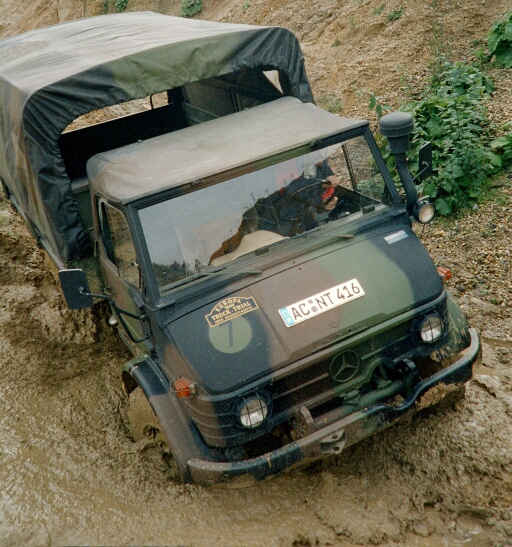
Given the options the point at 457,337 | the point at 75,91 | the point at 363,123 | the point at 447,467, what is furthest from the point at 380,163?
the point at 75,91

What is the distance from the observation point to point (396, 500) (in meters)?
3.69

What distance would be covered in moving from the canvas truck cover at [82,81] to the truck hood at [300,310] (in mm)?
1890

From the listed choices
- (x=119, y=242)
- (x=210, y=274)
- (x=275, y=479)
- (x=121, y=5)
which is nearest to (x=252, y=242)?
(x=210, y=274)

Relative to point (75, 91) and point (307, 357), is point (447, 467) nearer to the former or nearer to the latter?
point (307, 357)

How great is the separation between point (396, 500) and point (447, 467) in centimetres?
41

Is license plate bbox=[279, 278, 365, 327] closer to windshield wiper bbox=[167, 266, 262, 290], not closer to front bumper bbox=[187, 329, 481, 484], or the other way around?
windshield wiper bbox=[167, 266, 262, 290]

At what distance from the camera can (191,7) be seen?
1526 centimetres

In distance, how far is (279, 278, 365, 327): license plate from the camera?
3.53 meters

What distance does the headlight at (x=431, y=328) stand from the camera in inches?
145

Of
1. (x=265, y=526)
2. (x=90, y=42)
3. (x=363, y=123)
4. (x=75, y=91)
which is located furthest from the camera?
(x=90, y=42)

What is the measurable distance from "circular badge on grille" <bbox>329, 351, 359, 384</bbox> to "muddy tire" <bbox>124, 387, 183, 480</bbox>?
131 cm

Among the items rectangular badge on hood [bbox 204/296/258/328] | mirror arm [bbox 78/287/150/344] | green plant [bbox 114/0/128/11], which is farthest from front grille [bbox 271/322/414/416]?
green plant [bbox 114/0/128/11]

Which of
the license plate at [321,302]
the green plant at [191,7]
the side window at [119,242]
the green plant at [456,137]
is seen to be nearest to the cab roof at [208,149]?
the side window at [119,242]

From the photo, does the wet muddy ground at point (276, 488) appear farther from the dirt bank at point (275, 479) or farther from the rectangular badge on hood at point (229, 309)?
the rectangular badge on hood at point (229, 309)
